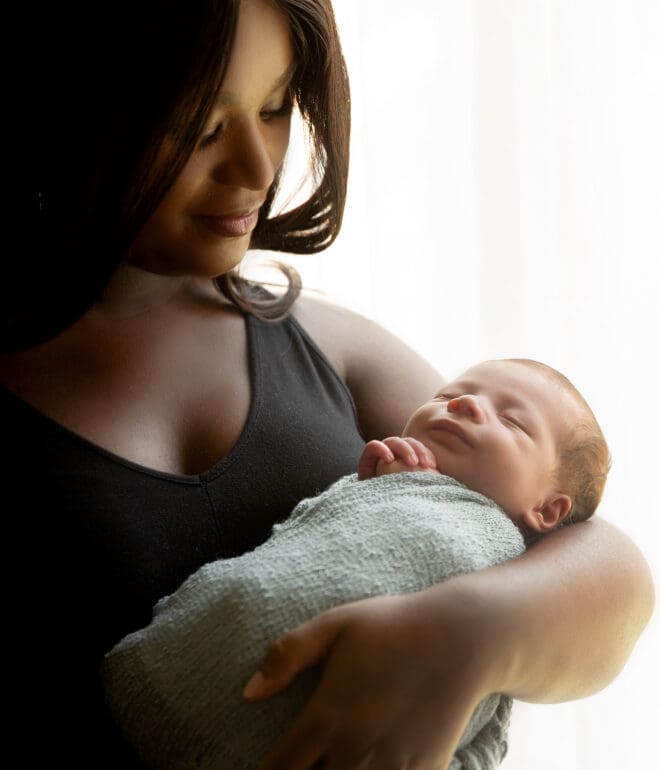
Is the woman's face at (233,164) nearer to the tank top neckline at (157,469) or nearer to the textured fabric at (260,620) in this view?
the tank top neckline at (157,469)

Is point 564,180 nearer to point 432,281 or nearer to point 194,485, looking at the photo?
point 432,281

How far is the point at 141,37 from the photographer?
3.08 feet

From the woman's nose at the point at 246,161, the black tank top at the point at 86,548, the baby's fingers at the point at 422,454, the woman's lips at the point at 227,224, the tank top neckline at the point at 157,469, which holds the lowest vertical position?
the black tank top at the point at 86,548

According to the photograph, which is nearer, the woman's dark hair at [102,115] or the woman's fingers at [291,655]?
the woman's fingers at [291,655]

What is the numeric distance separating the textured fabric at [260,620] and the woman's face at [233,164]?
0.30m

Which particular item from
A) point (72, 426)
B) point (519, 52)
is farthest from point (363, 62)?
point (72, 426)

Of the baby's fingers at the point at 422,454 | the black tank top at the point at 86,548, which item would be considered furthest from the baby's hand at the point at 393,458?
the black tank top at the point at 86,548

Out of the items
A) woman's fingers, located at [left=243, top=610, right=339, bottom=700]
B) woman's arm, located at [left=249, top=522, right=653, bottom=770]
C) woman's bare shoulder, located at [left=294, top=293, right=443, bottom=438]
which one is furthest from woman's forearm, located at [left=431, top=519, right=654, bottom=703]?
woman's bare shoulder, located at [left=294, top=293, right=443, bottom=438]

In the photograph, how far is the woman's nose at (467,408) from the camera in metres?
1.10

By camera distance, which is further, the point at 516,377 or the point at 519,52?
the point at 519,52

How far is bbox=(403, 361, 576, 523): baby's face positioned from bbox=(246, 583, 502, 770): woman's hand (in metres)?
0.27

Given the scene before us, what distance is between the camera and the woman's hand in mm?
813

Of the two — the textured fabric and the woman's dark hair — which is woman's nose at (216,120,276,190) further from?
the textured fabric

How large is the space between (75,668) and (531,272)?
91 centimetres
